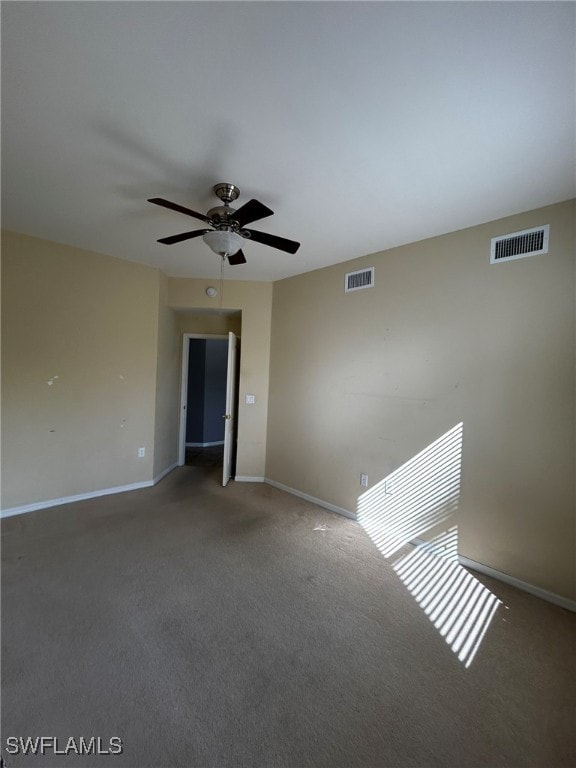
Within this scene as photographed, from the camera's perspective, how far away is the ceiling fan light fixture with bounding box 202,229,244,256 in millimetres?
1984

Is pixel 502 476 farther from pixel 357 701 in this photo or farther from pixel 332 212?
pixel 332 212

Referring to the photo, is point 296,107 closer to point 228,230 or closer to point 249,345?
point 228,230

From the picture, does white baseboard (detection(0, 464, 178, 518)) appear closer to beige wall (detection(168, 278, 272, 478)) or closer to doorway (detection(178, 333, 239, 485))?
beige wall (detection(168, 278, 272, 478))

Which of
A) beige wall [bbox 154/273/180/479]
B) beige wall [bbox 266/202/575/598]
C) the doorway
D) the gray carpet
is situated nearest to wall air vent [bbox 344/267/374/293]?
beige wall [bbox 266/202/575/598]

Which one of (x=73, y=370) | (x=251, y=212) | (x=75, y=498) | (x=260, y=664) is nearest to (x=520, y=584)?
(x=260, y=664)

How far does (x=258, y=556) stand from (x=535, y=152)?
3.30 m

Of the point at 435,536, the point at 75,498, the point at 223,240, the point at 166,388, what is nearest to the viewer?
the point at 223,240

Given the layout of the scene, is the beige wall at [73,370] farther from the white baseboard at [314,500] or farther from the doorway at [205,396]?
the doorway at [205,396]

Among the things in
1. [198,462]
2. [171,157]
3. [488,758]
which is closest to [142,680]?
[488,758]

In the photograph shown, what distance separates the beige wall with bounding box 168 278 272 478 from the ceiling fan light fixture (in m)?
2.15

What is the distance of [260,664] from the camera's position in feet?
5.08

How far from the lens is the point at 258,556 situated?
252cm

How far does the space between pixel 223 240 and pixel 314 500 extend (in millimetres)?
2984

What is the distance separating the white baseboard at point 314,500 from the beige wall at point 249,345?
29cm
